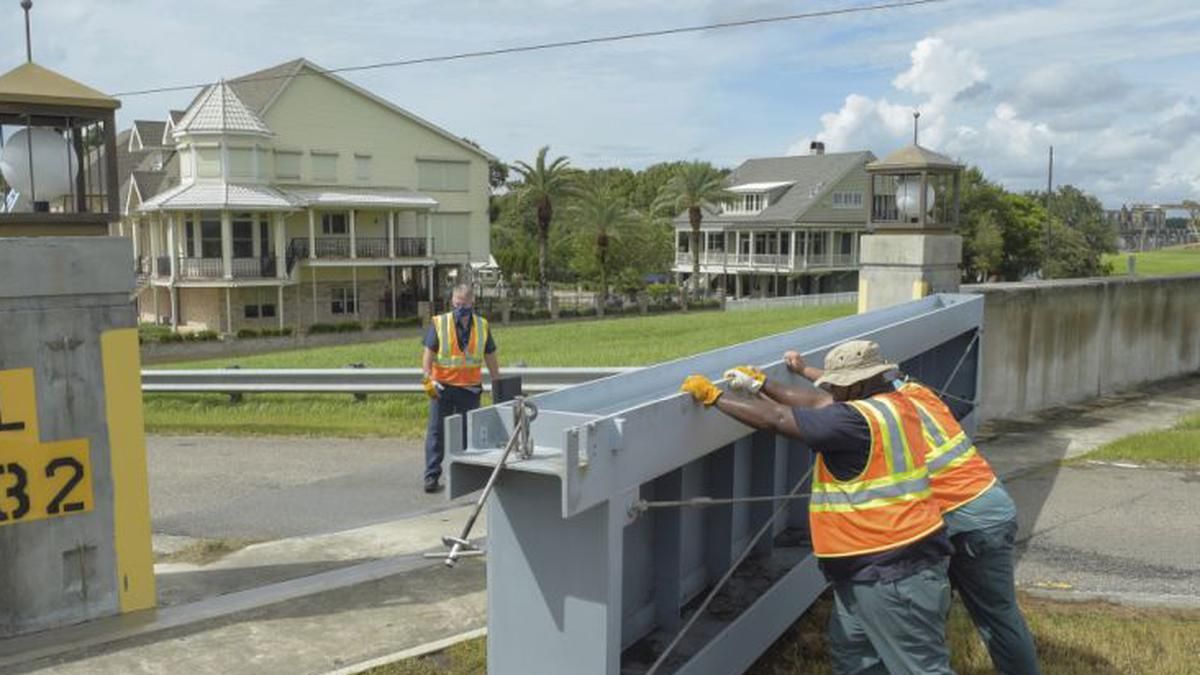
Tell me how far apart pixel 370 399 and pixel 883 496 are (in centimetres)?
998

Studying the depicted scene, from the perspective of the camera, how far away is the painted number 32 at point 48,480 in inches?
205

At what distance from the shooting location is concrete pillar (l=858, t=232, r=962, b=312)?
34.9 feet

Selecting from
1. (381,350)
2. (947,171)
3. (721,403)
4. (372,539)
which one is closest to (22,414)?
(372,539)

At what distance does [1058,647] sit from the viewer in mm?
5199

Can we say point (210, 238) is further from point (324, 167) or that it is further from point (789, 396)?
point (789, 396)

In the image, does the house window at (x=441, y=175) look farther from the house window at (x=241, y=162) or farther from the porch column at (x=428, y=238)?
the house window at (x=241, y=162)

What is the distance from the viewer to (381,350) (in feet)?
67.1

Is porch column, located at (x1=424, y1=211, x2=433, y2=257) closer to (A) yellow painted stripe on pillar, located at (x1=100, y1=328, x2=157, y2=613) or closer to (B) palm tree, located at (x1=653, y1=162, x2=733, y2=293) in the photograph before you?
(B) palm tree, located at (x1=653, y1=162, x2=733, y2=293)

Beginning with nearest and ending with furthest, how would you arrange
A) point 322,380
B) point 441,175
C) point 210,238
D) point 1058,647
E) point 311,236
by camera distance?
point 1058,647, point 322,380, point 210,238, point 311,236, point 441,175

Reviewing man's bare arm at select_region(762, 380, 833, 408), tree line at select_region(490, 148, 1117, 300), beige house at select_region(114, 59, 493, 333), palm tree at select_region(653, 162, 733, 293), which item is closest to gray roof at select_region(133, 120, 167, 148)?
beige house at select_region(114, 59, 493, 333)

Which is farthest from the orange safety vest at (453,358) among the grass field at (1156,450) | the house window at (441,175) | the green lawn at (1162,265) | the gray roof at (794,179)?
the gray roof at (794,179)

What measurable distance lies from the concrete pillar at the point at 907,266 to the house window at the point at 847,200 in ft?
168

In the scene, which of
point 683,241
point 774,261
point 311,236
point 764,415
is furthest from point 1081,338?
point 683,241

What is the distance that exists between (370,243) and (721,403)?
42211 millimetres
